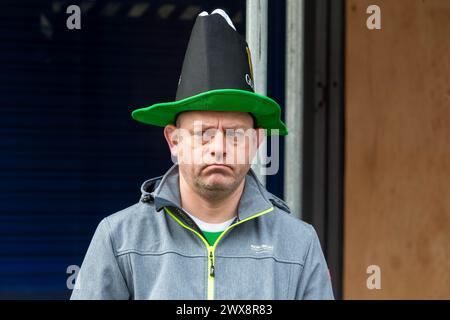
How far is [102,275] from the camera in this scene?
78.9 inches

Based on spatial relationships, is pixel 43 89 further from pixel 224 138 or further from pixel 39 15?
pixel 224 138

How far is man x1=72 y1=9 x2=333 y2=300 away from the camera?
6.66ft

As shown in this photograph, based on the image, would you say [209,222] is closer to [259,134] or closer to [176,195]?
[176,195]

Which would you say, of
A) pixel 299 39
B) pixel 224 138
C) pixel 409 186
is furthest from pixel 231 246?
pixel 409 186

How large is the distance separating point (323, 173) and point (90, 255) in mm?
2428

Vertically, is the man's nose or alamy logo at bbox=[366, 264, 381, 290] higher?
the man's nose

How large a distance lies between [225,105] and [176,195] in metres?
0.33

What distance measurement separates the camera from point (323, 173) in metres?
4.25

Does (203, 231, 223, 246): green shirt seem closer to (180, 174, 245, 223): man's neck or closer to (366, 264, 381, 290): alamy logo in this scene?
(180, 174, 245, 223): man's neck

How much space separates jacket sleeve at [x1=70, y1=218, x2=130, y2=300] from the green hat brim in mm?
422

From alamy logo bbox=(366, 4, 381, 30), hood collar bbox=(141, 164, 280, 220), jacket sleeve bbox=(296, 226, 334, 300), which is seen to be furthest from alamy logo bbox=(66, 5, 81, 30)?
jacket sleeve bbox=(296, 226, 334, 300)

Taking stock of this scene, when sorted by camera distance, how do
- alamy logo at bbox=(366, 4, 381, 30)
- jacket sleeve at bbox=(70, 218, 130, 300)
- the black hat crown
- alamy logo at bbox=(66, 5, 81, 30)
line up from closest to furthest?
jacket sleeve at bbox=(70, 218, 130, 300) < the black hat crown < alamy logo at bbox=(66, 5, 81, 30) < alamy logo at bbox=(366, 4, 381, 30)

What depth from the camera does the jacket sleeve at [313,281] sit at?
2133 millimetres

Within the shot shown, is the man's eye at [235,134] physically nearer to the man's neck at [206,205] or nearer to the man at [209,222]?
the man at [209,222]
